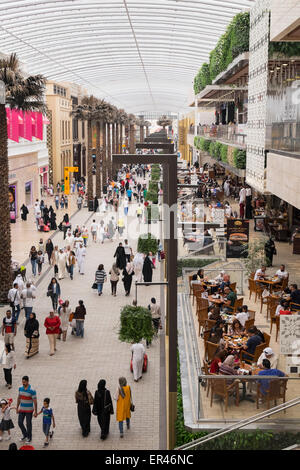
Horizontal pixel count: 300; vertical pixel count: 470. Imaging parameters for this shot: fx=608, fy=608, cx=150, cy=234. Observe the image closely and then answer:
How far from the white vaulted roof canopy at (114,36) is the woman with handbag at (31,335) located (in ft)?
98.6

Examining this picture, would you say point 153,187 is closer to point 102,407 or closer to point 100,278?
point 100,278

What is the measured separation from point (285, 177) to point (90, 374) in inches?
273

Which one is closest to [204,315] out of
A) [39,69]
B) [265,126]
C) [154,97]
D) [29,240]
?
[265,126]

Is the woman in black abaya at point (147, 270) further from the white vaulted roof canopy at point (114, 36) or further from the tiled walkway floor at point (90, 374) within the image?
the white vaulted roof canopy at point (114, 36)

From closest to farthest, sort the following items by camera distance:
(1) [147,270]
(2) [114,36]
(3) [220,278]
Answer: (3) [220,278]
(1) [147,270]
(2) [114,36]

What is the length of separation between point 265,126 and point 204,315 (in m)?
7.48

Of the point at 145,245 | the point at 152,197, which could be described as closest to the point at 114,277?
the point at 145,245

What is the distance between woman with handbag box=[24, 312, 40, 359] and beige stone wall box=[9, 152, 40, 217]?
26.3 metres

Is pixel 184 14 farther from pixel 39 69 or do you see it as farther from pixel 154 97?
pixel 154 97

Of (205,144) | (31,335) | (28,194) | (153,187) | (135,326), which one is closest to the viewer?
(135,326)

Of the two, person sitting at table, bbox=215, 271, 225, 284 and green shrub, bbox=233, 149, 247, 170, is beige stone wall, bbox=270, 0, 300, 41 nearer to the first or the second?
person sitting at table, bbox=215, 271, 225, 284

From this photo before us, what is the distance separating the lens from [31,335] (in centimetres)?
1505

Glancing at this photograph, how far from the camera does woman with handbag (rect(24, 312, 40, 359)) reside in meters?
14.9
